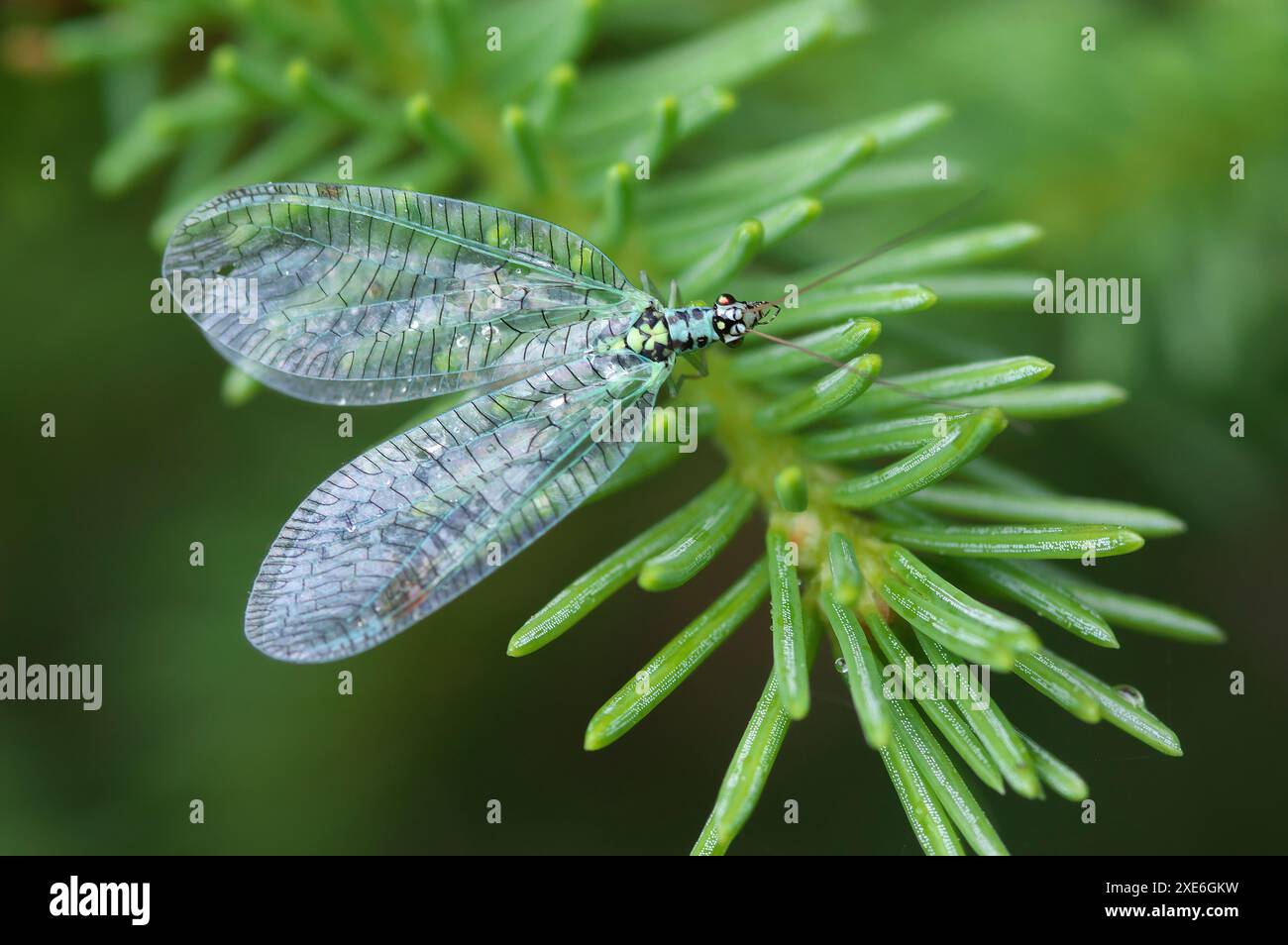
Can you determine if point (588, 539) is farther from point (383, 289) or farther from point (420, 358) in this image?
→ point (383, 289)

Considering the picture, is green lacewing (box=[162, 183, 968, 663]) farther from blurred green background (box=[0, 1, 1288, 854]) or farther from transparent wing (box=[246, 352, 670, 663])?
blurred green background (box=[0, 1, 1288, 854])

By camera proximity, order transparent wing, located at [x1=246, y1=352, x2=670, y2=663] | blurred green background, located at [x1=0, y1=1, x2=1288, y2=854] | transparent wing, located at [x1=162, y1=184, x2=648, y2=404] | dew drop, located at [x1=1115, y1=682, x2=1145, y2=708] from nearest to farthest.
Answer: dew drop, located at [x1=1115, y1=682, x2=1145, y2=708] < transparent wing, located at [x1=246, y1=352, x2=670, y2=663] < transparent wing, located at [x1=162, y1=184, x2=648, y2=404] < blurred green background, located at [x1=0, y1=1, x2=1288, y2=854]

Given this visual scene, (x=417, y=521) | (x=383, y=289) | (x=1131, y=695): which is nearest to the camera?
(x=1131, y=695)

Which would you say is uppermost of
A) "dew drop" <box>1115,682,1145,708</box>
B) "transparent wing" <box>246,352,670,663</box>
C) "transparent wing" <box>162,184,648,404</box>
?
"transparent wing" <box>162,184,648,404</box>

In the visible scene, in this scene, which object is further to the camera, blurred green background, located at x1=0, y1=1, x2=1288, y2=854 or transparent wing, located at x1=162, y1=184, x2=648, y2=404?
blurred green background, located at x1=0, y1=1, x2=1288, y2=854

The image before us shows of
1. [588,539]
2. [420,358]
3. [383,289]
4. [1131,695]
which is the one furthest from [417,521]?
[1131,695]

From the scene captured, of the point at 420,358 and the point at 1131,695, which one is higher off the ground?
the point at 420,358

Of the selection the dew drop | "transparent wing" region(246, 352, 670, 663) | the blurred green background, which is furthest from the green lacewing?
the dew drop

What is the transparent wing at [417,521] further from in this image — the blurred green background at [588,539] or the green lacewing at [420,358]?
the blurred green background at [588,539]
